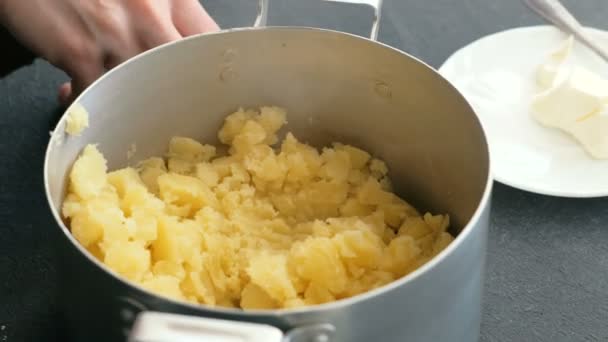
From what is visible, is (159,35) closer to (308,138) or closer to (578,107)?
(308,138)

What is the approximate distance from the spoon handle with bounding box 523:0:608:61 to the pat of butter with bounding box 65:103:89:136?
0.50m

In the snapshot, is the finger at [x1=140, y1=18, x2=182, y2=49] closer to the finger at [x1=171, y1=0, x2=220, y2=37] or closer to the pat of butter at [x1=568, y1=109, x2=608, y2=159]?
the finger at [x1=171, y1=0, x2=220, y2=37]

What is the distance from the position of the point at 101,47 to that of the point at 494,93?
37cm

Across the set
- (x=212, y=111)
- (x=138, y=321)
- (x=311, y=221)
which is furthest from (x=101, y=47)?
(x=138, y=321)

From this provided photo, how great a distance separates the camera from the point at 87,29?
58cm

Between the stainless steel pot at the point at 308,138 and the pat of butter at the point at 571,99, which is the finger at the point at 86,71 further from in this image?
the pat of butter at the point at 571,99

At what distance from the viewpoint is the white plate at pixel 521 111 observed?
607mm

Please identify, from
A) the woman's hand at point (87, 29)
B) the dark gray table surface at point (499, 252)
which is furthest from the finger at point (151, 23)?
the dark gray table surface at point (499, 252)

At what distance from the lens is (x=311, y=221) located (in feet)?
1.69

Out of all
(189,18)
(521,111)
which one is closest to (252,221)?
(189,18)

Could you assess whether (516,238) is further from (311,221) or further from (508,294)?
(311,221)

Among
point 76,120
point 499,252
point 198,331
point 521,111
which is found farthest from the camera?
point 521,111

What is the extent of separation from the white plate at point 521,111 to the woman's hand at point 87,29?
0.81 feet

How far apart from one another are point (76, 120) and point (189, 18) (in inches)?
8.3
